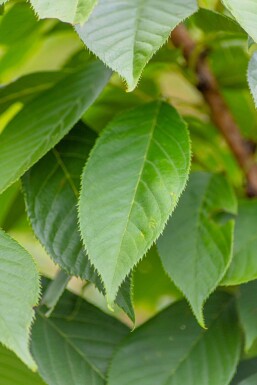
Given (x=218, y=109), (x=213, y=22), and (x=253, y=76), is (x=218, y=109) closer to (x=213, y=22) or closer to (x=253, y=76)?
(x=213, y=22)

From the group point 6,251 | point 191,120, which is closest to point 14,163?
point 6,251

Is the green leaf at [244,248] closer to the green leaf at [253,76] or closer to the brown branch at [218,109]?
the brown branch at [218,109]

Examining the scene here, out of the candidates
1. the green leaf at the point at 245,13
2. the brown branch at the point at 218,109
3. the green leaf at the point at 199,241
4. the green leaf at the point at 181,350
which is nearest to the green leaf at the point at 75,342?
the green leaf at the point at 181,350

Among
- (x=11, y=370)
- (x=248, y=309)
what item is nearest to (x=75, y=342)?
(x=11, y=370)

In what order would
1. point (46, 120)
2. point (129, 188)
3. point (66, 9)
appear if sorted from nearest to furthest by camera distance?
point (66, 9) < point (129, 188) < point (46, 120)

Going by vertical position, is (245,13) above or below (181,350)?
above

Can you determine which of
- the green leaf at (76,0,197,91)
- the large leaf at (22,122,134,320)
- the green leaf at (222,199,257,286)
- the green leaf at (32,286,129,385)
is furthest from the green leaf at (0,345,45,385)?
the green leaf at (76,0,197,91)

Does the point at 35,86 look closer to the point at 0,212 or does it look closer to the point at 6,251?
the point at 0,212
